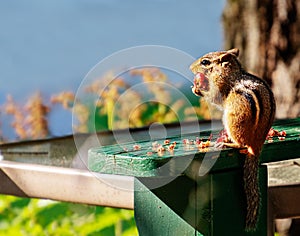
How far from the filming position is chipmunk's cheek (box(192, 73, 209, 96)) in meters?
1.66

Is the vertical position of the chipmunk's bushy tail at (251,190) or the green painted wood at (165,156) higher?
the green painted wood at (165,156)

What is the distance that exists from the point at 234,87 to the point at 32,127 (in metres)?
3.01

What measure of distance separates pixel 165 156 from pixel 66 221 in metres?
1.55

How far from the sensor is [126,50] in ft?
5.52

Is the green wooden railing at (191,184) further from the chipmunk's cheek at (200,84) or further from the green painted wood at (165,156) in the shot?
the chipmunk's cheek at (200,84)

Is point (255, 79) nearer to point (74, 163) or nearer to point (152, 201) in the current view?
point (152, 201)

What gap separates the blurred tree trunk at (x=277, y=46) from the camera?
12.7ft

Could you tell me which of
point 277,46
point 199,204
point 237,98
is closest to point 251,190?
point 199,204

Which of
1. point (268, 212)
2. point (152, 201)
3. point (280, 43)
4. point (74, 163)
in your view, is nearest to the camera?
point (152, 201)

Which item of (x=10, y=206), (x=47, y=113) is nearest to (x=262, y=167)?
(x=10, y=206)

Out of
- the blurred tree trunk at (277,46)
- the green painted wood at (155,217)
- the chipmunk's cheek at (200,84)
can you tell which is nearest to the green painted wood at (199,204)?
the green painted wood at (155,217)

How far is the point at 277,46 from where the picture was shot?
12.8 feet

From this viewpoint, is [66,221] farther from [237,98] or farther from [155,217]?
[237,98]

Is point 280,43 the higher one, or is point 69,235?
point 280,43
